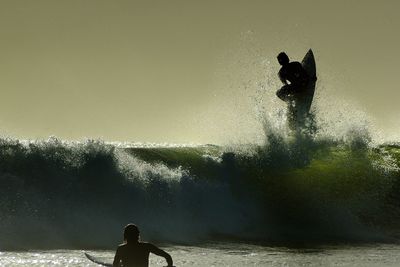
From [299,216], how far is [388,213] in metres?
3.24

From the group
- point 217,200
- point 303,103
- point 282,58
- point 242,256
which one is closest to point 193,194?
point 217,200

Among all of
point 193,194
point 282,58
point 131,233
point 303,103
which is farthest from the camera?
point 303,103

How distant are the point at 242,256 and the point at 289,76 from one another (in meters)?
11.2

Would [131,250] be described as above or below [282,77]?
below

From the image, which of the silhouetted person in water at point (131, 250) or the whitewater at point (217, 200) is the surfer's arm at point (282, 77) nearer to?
the whitewater at point (217, 200)

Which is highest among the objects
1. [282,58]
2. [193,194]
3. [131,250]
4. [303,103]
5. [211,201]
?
[282,58]

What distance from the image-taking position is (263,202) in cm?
2338

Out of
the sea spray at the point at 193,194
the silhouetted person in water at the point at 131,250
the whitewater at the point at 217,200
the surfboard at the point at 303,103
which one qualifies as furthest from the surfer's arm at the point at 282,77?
the silhouetted person in water at the point at 131,250

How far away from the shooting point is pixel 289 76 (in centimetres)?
2564

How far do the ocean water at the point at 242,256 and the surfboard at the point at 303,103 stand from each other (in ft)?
29.1

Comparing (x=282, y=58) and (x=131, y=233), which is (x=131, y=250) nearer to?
(x=131, y=233)

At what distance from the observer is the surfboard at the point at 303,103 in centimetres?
2614

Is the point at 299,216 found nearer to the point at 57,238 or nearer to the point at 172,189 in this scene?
the point at 172,189

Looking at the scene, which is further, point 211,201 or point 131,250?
point 211,201
